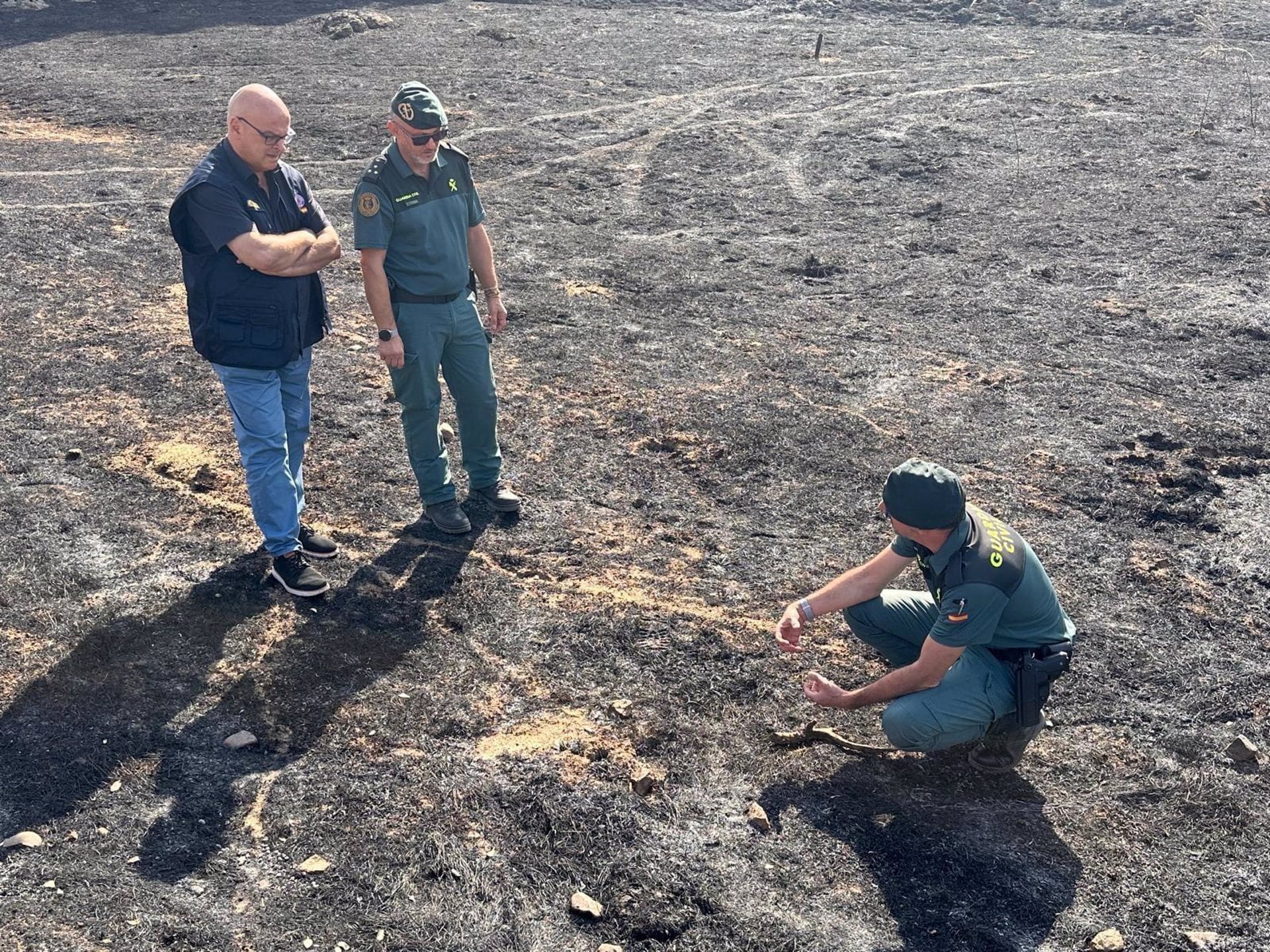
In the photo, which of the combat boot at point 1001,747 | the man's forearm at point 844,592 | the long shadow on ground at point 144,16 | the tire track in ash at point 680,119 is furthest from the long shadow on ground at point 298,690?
the long shadow on ground at point 144,16

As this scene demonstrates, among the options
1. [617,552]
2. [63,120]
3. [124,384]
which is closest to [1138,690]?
[617,552]

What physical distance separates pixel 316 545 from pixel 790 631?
232cm

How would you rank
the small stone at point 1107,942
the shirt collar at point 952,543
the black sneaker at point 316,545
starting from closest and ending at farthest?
1. the small stone at point 1107,942
2. the shirt collar at point 952,543
3. the black sneaker at point 316,545

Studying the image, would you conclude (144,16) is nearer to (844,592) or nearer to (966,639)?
(844,592)

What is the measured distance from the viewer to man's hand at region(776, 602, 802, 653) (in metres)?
4.23

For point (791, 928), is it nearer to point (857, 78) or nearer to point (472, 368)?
point (472, 368)

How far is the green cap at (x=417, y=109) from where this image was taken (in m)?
4.80

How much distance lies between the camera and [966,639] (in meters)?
3.87

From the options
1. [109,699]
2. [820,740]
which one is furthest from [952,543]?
[109,699]

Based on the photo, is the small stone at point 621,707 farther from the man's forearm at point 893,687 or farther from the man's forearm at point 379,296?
the man's forearm at point 379,296

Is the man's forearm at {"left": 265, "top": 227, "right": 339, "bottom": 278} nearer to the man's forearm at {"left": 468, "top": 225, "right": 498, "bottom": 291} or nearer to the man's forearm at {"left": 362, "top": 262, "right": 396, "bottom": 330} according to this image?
the man's forearm at {"left": 362, "top": 262, "right": 396, "bottom": 330}

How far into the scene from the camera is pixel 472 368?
5441mm

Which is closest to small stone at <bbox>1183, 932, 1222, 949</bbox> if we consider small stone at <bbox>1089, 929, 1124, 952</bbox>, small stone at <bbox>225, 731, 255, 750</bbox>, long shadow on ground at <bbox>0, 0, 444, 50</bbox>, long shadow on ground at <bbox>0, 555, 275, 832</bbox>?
small stone at <bbox>1089, 929, 1124, 952</bbox>

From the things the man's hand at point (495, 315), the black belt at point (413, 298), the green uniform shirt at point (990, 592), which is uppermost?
the black belt at point (413, 298)
